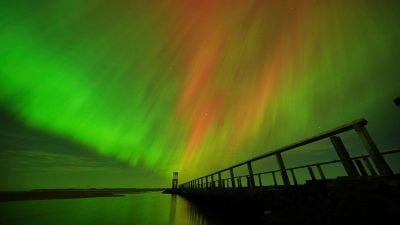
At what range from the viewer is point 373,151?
102 inches

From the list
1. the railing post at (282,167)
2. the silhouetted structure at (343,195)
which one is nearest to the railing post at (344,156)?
the silhouetted structure at (343,195)

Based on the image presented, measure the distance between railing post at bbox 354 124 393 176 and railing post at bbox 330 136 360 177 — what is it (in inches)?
18.6

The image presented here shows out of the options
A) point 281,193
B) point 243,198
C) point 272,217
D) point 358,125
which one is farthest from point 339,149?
point 243,198

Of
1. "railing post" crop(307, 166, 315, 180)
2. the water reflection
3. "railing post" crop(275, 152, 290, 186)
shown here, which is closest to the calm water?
the water reflection

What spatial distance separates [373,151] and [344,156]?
60cm

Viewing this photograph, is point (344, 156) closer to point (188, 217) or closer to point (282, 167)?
point (282, 167)

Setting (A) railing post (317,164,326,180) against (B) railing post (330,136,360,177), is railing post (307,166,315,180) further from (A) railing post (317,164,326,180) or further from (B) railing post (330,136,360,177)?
(B) railing post (330,136,360,177)

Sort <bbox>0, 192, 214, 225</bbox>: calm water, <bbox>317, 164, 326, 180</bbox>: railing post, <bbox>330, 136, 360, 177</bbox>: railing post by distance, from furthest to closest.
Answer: <bbox>0, 192, 214, 225</bbox>: calm water, <bbox>317, 164, 326, 180</bbox>: railing post, <bbox>330, 136, 360, 177</bbox>: railing post

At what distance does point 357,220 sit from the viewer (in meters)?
2.43

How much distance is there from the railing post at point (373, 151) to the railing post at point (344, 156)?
47 cm

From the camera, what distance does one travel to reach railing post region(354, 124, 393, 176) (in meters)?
2.44

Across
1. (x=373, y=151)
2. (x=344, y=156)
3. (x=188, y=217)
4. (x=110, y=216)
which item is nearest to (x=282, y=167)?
(x=344, y=156)

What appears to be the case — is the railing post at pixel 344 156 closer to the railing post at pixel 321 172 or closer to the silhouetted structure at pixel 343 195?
the silhouetted structure at pixel 343 195

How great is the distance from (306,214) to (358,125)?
179 cm
